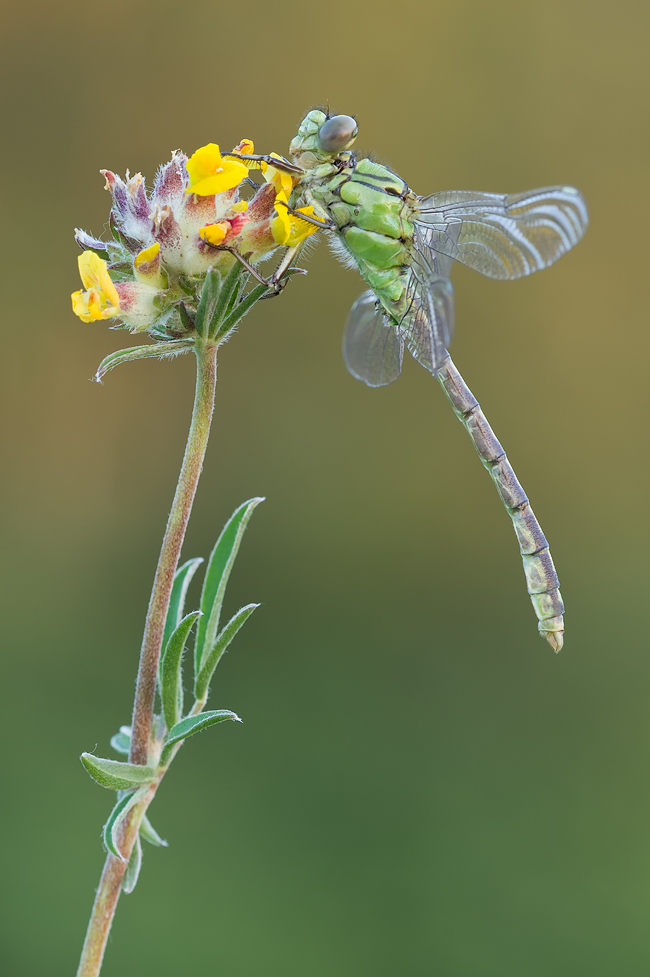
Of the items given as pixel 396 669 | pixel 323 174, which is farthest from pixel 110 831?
pixel 396 669

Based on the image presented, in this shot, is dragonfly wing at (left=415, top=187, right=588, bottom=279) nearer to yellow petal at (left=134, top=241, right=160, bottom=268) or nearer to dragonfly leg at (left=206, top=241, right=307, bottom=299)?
dragonfly leg at (left=206, top=241, right=307, bottom=299)

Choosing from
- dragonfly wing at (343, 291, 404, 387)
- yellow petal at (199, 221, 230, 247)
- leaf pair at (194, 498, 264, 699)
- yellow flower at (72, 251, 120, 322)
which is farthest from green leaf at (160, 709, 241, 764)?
dragonfly wing at (343, 291, 404, 387)

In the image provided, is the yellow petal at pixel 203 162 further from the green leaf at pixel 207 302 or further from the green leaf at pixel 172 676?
the green leaf at pixel 172 676

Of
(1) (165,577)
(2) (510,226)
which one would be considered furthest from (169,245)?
(2) (510,226)

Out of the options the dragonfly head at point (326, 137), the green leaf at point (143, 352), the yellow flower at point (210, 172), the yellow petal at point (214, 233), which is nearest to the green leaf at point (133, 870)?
the green leaf at point (143, 352)

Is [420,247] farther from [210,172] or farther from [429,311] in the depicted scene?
[210,172]

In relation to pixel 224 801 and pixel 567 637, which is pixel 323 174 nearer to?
pixel 224 801

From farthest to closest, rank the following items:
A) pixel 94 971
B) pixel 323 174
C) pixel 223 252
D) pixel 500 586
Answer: pixel 500 586
pixel 323 174
pixel 223 252
pixel 94 971
